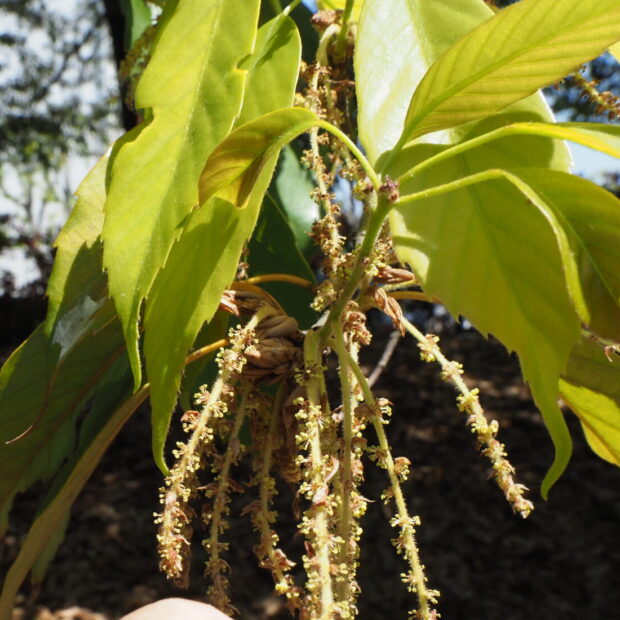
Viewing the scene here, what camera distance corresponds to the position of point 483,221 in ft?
1.78

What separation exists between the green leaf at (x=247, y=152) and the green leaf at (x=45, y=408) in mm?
268

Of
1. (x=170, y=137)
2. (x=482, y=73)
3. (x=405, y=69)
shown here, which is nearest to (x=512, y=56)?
(x=482, y=73)

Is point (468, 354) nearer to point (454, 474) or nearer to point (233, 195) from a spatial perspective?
point (454, 474)

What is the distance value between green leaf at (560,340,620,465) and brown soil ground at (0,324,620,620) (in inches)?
100

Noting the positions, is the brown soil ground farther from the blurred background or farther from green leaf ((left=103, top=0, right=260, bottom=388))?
green leaf ((left=103, top=0, right=260, bottom=388))

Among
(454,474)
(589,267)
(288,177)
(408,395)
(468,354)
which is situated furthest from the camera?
(468,354)

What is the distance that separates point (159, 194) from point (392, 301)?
0.67 ft

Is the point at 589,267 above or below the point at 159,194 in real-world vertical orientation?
below

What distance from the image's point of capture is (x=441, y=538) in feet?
11.0

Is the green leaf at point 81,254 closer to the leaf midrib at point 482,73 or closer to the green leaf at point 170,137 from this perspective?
the green leaf at point 170,137

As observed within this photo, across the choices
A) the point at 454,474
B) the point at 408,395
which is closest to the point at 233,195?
the point at 454,474

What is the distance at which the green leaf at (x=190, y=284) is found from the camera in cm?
49

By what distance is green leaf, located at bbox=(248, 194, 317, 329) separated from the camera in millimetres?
803

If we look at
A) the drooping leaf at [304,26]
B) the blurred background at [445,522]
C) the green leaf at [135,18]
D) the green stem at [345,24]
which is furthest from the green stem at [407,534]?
the blurred background at [445,522]
